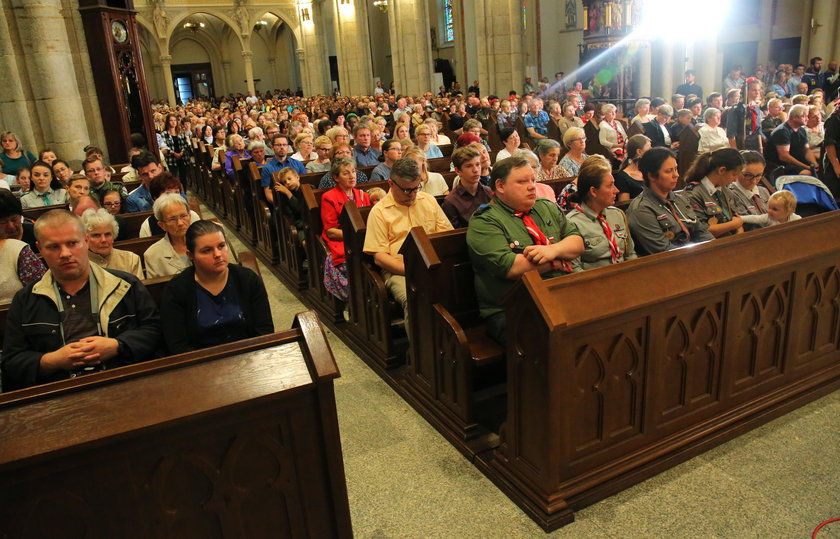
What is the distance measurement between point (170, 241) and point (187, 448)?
1.82 m

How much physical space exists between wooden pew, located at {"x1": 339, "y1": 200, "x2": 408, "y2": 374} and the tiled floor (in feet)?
2.43

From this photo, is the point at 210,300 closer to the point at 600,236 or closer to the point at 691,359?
the point at 600,236

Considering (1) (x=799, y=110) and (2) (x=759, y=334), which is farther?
(1) (x=799, y=110)

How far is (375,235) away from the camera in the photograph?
389 cm

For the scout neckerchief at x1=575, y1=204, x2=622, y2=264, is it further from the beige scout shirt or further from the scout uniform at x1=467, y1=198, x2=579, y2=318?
the beige scout shirt

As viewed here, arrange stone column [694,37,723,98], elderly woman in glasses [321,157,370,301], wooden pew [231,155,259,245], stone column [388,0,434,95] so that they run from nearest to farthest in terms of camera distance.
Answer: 1. elderly woman in glasses [321,157,370,301]
2. wooden pew [231,155,259,245]
3. stone column [694,37,723,98]
4. stone column [388,0,434,95]

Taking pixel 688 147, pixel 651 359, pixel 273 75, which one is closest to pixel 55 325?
pixel 651 359

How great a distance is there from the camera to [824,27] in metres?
15.2

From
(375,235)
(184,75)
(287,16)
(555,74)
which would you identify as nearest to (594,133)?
(375,235)

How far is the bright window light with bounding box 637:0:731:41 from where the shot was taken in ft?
45.7

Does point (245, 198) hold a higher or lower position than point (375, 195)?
lower

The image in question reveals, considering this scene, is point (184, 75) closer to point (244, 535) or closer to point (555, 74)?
point (555, 74)

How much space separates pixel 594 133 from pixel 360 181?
15.1 ft

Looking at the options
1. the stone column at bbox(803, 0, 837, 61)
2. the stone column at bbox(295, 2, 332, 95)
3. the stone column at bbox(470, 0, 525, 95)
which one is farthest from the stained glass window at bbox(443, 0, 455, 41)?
the stone column at bbox(803, 0, 837, 61)
